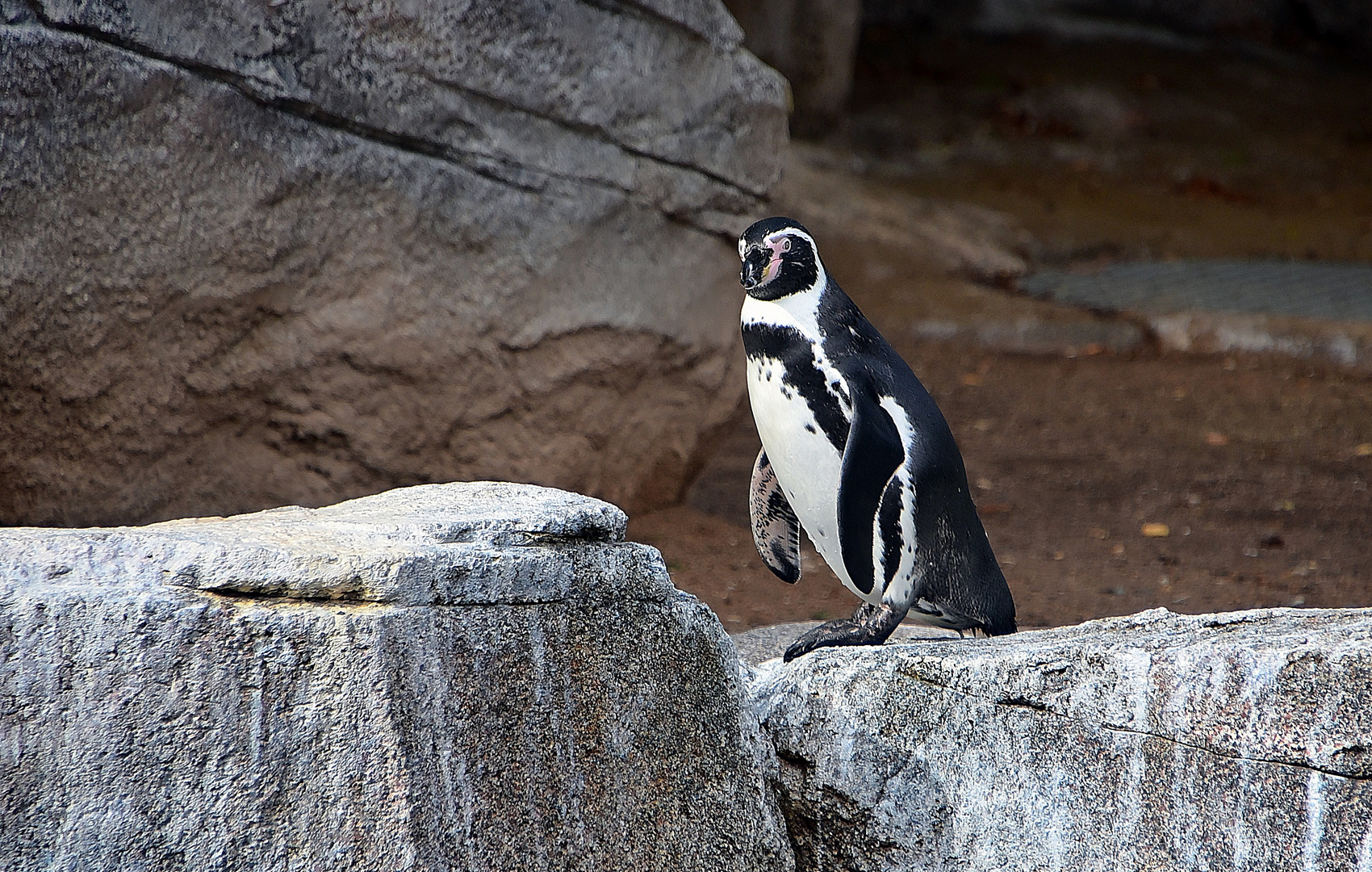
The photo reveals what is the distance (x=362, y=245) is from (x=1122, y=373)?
4.08m

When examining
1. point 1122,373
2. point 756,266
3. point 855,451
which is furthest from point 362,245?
point 1122,373

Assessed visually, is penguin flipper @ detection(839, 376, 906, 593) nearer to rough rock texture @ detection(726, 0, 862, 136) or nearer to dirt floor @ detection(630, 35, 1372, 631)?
dirt floor @ detection(630, 35, 1372, 631)

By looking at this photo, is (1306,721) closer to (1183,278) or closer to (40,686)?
(40,686)

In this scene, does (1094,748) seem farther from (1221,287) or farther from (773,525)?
(1221,287)

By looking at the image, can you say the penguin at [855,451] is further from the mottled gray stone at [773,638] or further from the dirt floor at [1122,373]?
the dirt floor at [1122,373]

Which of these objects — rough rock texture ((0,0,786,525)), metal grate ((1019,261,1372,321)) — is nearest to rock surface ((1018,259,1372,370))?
metal grate ((1019,261,1372,321))

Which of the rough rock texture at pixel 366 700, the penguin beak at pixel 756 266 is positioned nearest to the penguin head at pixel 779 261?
the penguin beak at pixel 756 266

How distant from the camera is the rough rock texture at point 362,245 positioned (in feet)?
11.1

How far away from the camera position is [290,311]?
12.5 ft

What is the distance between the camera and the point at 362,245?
3.82 m

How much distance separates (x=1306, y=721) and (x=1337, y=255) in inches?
293

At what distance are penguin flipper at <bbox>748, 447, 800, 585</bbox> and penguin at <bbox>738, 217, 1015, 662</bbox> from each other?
17 cm

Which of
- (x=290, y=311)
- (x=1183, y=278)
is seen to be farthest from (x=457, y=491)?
(x=1183, y=278)

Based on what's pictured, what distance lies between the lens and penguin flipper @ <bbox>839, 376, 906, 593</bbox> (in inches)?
87.2
